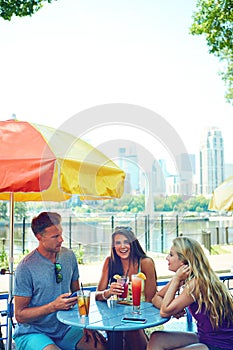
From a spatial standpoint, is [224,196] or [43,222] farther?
[224,196]

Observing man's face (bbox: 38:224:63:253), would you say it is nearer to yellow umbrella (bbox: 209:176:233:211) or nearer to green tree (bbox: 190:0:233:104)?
yellow umbrella (bbox: 209:176:233:211)

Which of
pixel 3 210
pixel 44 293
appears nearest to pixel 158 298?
pixel 44 293

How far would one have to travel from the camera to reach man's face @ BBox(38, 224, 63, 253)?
315 cm

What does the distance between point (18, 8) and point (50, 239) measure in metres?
4.99

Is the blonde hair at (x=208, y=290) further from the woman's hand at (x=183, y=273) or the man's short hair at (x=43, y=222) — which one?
the man's short hair at (x=43, y=222)

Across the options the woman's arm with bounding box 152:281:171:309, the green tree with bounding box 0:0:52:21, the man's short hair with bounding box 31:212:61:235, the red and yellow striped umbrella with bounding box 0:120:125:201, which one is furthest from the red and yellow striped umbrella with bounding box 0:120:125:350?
the green tree with bounding box 0:0:52:21

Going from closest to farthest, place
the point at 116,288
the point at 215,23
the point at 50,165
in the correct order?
the point at 50,165 → the point at 116,288 → the point at 215,23

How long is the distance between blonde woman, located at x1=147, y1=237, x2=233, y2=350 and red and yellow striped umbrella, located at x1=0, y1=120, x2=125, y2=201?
826 mm

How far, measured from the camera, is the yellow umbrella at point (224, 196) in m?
5.48

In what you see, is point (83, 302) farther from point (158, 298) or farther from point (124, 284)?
point (158, 298)

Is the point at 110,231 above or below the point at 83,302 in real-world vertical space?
below

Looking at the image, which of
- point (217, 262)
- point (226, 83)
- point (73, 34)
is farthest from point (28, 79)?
point (217, 262)

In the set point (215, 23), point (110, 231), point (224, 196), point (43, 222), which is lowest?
point (110, 231)

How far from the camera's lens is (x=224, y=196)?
5.59 m
